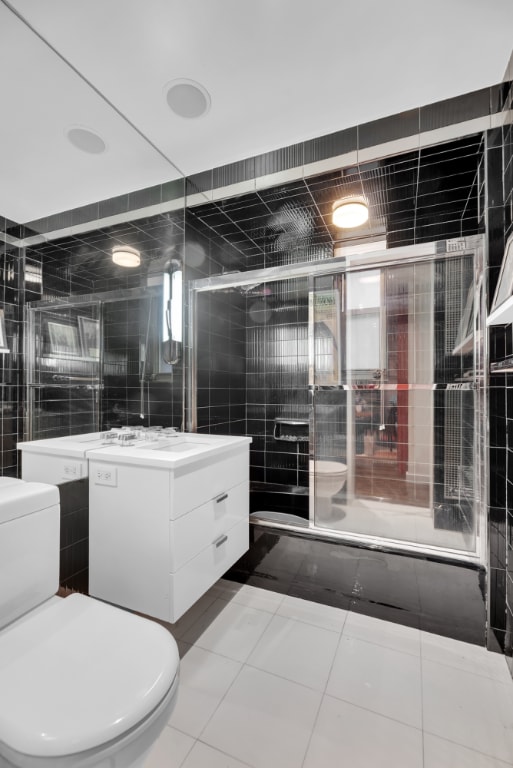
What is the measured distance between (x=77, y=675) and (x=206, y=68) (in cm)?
217

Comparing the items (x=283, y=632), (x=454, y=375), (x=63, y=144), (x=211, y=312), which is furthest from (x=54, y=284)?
(x=454, y=375)

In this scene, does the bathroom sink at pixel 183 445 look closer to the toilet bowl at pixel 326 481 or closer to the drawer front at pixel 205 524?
the drawer front at pixel 205 524

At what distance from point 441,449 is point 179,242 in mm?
2136

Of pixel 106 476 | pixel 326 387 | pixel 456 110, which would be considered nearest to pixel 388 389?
pixel 326 387

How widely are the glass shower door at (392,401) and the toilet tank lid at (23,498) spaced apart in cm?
151

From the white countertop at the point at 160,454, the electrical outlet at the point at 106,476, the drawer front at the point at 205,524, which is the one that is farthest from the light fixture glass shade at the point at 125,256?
the drawer front at the point at 205,524

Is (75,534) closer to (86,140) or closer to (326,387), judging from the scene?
(326,387)

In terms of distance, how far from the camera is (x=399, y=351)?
224cm

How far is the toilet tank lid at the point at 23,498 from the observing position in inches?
41.3

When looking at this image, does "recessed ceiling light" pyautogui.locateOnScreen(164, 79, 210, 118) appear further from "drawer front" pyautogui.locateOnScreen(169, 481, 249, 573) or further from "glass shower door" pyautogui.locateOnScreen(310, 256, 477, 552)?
"drawer front" pyautogui.locateOnScreen(169, 481, 249, 573)

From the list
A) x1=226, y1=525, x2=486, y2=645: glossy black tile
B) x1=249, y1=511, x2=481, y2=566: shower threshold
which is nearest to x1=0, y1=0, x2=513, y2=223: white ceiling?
x1=249, y1=511, x2=481, y2=566: shower threshold

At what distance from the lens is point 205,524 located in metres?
1.58

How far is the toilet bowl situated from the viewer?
2.30 metres

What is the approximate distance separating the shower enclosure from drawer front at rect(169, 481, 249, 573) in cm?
31
